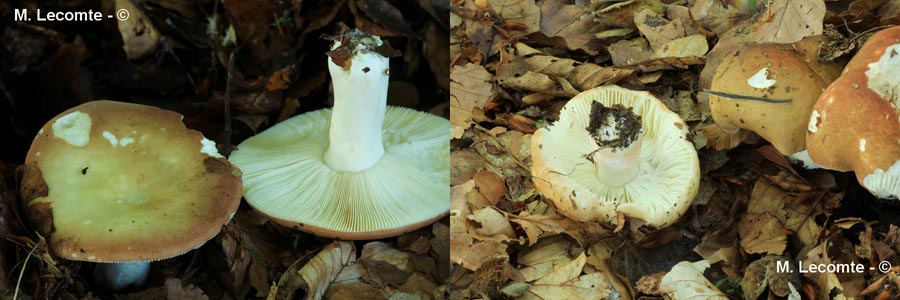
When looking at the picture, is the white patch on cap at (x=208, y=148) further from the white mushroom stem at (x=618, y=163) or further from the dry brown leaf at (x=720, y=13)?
the dry brown leaf at (x=720, y=13)

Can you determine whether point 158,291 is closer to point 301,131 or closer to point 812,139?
point 301,131

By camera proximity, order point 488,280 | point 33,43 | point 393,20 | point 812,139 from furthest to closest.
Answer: point 393,20, point 33,43, point 488,280, point 812,139

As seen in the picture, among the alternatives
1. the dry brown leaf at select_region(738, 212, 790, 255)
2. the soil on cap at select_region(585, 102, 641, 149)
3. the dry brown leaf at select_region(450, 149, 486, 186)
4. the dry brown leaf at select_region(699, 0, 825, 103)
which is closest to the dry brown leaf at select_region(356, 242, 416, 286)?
the dry brown leaf at select_region(450, 149, 486, 186)

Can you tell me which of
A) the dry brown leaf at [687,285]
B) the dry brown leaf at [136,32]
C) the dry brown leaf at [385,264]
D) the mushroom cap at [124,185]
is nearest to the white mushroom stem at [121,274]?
the mushroom cap at [124,185]

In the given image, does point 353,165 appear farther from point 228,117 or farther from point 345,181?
point 228,117

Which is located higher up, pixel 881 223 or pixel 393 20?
pixel 393 20

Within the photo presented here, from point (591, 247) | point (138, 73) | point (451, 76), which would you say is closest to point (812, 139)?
point (591, 247)
